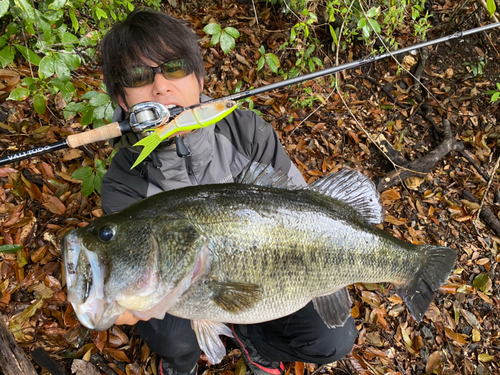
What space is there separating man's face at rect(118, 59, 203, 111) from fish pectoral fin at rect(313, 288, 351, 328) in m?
1.53

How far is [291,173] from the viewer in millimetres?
2535

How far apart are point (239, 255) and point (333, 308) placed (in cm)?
79

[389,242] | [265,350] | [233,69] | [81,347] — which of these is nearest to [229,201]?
[389,242]

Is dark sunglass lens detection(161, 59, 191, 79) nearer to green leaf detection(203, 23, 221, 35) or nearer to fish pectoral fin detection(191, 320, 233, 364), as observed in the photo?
green leaf detection(203, 23, 221, 35)

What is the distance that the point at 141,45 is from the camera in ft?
6.28

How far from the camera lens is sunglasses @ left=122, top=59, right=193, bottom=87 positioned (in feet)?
6.19

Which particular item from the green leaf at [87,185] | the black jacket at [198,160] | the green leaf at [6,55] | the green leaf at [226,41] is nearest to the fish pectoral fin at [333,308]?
the black jacket at [198,160]

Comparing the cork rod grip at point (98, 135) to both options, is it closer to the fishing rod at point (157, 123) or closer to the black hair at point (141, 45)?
the fishing rod at point (157, 123)

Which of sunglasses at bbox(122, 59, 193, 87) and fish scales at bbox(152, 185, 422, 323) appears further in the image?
sunglasses at bbox(122, 59, 193, 87)

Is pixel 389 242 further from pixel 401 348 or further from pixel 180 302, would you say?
pixel 401 348

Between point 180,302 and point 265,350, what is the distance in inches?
52.3

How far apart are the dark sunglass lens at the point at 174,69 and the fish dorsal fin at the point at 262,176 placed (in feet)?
2.69

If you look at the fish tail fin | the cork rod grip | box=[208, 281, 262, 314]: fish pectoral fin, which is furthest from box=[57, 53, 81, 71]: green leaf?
the fish tail fin

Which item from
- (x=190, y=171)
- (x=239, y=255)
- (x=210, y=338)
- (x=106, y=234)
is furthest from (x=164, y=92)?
(x=210, y=338)
